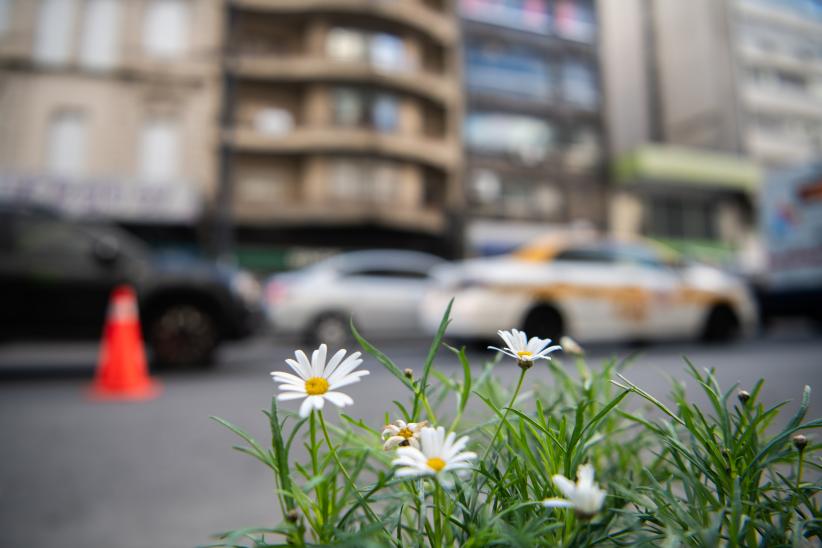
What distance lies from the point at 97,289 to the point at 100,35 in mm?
15659

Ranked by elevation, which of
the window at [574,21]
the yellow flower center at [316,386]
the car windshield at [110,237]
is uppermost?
the window at [574,21]

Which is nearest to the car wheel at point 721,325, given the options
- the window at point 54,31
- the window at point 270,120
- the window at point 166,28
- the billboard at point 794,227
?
the billboard at point 794,227

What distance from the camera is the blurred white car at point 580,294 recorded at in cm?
586

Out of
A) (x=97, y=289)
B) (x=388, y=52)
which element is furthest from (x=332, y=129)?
(x=97, y=289)

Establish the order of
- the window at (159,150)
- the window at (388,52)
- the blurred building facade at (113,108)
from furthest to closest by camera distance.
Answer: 1. the window at (388,52)
2. the window at (159,150)
3. the blurred building facade at (113,108)

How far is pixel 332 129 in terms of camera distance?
18.1 metres

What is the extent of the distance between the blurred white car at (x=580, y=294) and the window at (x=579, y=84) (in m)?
17.8

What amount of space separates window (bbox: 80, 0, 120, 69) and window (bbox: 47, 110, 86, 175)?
6.35 feet

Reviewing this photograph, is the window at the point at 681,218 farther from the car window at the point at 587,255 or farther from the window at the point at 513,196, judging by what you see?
the car window at the point at 587,255

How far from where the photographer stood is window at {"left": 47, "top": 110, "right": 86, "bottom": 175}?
1602 cm

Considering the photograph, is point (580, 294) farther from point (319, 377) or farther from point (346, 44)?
point (346, 44)

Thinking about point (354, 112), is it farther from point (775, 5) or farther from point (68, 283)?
point (775, 5)

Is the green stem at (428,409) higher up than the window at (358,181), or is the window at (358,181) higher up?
the window at (358,181)

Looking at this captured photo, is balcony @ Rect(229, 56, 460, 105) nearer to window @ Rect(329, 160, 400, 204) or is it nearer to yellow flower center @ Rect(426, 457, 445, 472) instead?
window @ Rect(329, 160, 400, 204)
